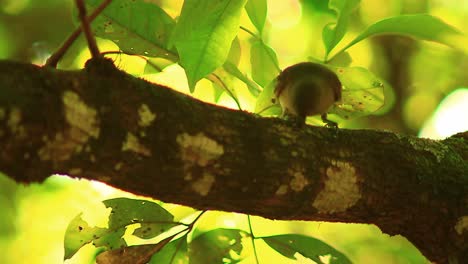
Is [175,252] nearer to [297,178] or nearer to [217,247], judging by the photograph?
[217,247]

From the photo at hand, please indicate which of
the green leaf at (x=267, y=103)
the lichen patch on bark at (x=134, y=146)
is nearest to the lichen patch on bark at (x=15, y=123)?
the lichen patch on bark at (x=134, y=146)

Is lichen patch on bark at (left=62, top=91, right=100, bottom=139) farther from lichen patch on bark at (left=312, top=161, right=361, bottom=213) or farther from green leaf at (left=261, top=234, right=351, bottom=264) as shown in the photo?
green leaf at (left=261, top=234, right=351, bottom=264)

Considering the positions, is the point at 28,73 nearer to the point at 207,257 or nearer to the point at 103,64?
the point at 103,64

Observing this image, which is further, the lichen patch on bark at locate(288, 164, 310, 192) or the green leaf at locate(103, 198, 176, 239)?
the green leaf at locate(103, 198, 176, 239)

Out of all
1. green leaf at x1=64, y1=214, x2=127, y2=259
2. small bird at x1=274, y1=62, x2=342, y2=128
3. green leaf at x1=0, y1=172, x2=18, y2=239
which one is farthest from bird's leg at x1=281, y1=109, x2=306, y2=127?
green leaf at x1=0, y1=172, x2=18, y2=239

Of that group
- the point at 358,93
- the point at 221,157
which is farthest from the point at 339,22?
the point at 221,157

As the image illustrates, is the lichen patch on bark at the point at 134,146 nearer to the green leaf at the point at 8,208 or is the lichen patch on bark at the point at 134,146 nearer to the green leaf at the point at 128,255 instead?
the green leaf at the point at 128,255

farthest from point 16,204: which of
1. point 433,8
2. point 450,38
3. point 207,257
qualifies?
point 433,8
